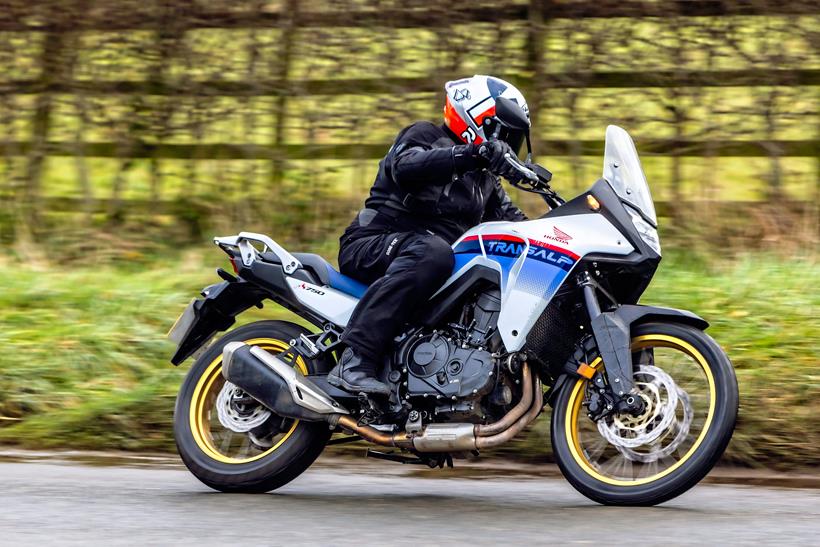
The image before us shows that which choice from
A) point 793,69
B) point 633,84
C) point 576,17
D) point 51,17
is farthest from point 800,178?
point 51,17

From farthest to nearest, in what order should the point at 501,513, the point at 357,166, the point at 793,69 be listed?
1. the point at 357,166
2. the point at 793,69
3. the point at 501,513

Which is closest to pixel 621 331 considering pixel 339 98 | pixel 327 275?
pixel 327 275

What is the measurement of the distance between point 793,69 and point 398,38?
2.76 meters

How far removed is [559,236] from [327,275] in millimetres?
1166

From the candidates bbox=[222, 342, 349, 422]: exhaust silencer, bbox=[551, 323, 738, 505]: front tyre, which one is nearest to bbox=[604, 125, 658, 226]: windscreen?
bbox=[551, 323, 738, 505]: front tyre

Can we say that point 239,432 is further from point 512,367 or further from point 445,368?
point 512,367

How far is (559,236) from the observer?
222 inches

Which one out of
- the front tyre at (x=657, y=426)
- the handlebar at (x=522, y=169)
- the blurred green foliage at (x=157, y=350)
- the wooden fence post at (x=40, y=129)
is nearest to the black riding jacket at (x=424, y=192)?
the handlebar at (x=522, y=169)

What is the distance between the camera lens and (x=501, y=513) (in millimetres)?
5375

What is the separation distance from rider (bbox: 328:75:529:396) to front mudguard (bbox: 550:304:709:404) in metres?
0.71

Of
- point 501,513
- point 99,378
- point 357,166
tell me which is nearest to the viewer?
point 501,513

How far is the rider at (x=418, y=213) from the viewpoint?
5.75 meters

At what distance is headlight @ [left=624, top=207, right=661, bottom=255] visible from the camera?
220 inches

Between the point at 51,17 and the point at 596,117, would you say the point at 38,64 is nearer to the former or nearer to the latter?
the point at 51,17
